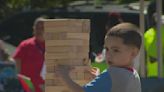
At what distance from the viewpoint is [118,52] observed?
367 cm

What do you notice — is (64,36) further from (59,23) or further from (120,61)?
(120,61)

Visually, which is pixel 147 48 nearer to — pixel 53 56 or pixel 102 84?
pixel 53 56

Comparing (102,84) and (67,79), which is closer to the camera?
(102,84)

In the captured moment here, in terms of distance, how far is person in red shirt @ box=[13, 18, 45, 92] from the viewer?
7133 millimetres

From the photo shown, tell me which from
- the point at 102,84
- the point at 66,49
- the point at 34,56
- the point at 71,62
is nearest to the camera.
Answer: the point at 102,84

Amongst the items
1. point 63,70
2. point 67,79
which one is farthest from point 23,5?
point 67,79

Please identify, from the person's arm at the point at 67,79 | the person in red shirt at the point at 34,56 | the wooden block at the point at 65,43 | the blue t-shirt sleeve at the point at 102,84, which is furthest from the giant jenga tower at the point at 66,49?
the person in red shirt at the point at 34,56

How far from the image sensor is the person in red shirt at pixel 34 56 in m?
7.13

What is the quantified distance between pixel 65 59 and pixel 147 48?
3439mm

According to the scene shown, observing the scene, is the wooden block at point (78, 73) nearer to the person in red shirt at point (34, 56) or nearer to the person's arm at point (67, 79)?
the person's arm at point (67, 79)

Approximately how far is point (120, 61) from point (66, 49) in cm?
68

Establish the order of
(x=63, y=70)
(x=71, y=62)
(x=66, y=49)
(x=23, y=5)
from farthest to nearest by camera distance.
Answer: (x=23, y=5) → (x=66, y=49) → (x=71, y=62) → (x=63, y=70)

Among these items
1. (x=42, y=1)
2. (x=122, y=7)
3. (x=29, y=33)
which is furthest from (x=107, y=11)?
(x=42, y=1)

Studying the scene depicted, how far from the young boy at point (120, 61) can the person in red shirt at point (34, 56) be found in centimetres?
335
